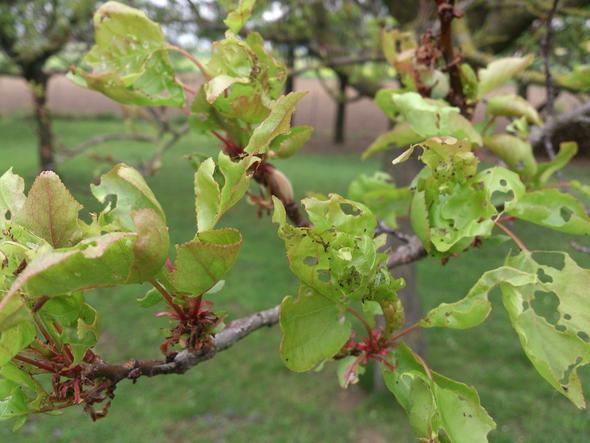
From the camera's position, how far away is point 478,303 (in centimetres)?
76

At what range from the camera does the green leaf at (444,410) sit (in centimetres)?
75

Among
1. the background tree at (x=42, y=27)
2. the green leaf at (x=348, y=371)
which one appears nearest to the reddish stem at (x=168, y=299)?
the green leaf at (x=348, y=371)

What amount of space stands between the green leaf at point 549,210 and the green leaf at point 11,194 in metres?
0.71

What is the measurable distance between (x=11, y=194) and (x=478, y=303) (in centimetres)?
61

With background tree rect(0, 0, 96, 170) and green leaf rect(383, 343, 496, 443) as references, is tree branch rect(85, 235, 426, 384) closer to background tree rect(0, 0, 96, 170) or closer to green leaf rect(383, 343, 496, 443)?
green leaf rect(383, 343, 496, 443)

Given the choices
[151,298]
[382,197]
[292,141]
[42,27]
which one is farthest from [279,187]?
[42,27]

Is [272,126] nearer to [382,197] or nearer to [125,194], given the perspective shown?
[125,194]

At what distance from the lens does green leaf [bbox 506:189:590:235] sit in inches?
36.2

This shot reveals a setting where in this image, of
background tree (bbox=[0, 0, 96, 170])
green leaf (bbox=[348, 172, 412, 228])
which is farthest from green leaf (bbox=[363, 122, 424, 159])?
background tree (bbox=[0, 0, 96, 170])

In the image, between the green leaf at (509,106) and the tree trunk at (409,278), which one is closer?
the green leaf at (509,106)

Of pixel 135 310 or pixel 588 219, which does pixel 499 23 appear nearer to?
pixel 588 219

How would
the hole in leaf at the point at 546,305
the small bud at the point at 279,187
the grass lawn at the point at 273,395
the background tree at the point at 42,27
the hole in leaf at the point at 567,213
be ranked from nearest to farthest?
1. the hole in leaf at the point at 567,213
2. the small bud at the point at 279,187
3. the grass lawn at the point at 273,395
4. the background tree at the point at 42,27
5. the hole in leaf at the point at 546,305

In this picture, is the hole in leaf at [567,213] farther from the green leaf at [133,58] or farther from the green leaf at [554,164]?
the green leaf at [133,58]

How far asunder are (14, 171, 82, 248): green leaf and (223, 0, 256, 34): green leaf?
398 mm
